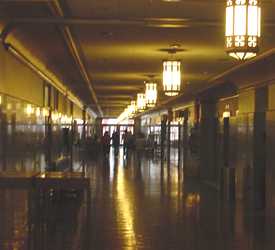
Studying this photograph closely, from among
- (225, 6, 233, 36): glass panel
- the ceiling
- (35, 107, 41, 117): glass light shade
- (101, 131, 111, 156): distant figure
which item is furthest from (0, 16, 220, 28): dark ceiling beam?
(101, 131, 111, 156): distant figure

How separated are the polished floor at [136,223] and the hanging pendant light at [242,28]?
3.69 m

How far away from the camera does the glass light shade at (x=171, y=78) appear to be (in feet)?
45.2

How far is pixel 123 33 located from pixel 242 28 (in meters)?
5.25

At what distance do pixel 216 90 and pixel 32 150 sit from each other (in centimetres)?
1041

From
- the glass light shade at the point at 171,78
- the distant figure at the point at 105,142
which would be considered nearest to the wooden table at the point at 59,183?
the glass light shade at the point at 171,78

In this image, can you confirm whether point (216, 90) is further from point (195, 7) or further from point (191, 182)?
point (195, 7)

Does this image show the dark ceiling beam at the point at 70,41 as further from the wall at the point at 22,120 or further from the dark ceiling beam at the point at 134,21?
the wall at the point at 22,120

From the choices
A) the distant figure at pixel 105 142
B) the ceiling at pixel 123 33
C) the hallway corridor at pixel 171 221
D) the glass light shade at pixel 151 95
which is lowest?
the hallway corridor at pixel 171 221

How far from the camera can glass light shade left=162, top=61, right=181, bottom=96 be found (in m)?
13.8

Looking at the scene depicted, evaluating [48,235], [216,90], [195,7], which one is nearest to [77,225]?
[48,235]

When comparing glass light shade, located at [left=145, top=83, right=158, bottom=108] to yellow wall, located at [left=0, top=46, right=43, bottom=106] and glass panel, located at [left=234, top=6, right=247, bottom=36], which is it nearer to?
yellow wall, located at [left=0, top=46, right=43, bottom=106]

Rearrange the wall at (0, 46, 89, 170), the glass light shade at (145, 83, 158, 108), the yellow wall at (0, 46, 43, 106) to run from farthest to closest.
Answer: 1. the glass light shade at (145, 83, 158, 108)
2. the yellow wall at (0, 46, 43, 106)
3. the wall at (0, 46, 89, 170)

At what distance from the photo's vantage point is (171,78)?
1386 cm

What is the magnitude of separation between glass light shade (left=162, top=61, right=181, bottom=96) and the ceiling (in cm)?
43
